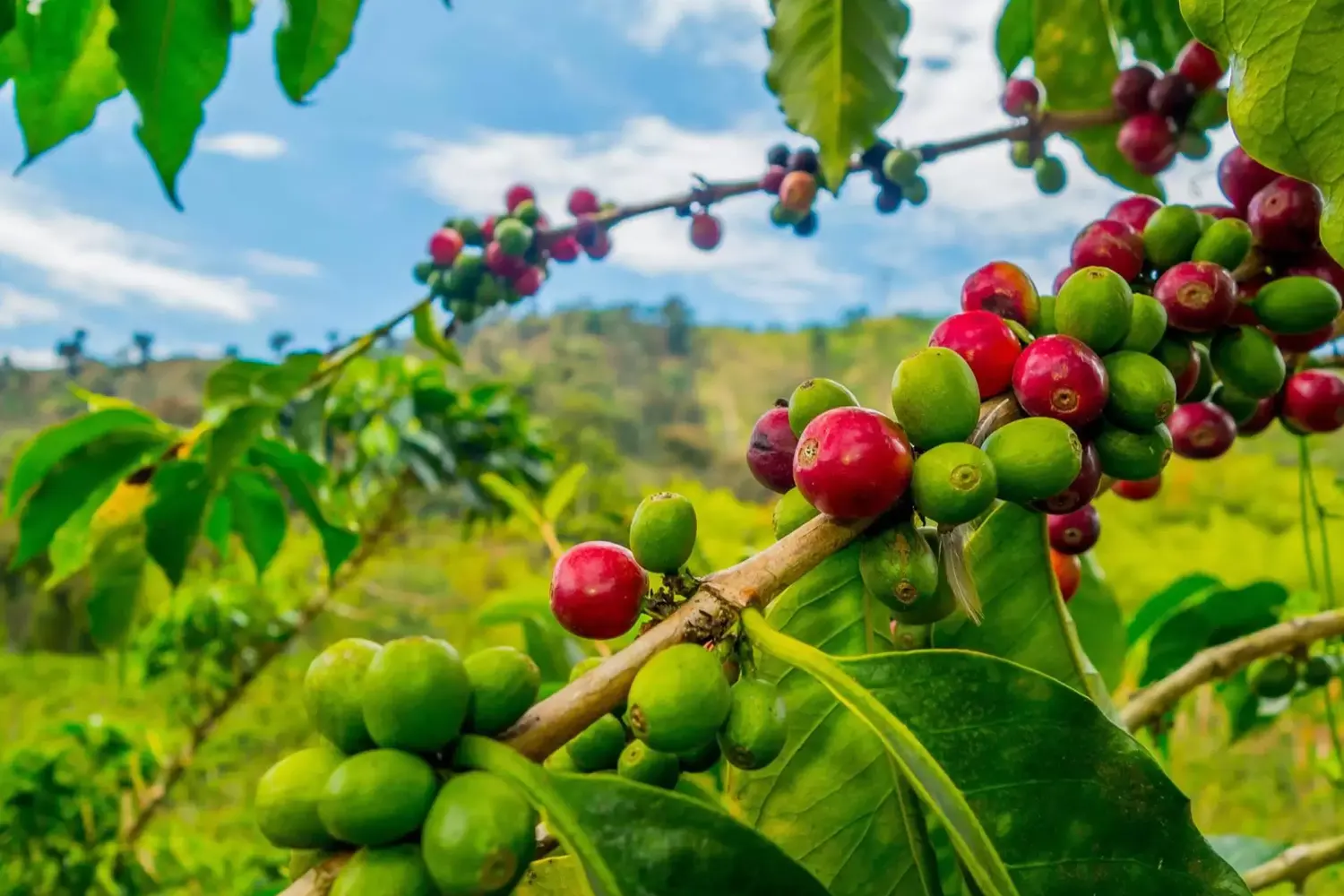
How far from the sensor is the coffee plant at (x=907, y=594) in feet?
1.24

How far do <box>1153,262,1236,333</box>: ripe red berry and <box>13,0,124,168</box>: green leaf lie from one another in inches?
37.2

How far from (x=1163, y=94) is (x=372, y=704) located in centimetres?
101

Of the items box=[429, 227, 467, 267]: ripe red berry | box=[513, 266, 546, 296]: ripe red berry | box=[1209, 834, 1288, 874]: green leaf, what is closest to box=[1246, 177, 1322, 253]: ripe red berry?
box=[1209, 834, 1288, 874]: green leaf

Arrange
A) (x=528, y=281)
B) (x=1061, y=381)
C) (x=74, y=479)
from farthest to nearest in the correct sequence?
(x=528, y=281) → (x=74, y=479) → (x=1061, y=381)

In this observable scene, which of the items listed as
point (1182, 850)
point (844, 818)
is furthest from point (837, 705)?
point (1182, 850)

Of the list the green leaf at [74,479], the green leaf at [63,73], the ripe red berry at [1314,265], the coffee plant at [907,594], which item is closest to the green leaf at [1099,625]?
the coffee plant at [907,594]

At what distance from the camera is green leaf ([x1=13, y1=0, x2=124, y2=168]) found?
0.87 m

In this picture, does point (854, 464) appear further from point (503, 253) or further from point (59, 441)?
point (59, 441)

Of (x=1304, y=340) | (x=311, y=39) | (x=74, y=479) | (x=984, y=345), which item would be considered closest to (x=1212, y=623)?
(x=1304, y=340)

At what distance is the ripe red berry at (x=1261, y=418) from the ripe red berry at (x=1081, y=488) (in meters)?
0.40

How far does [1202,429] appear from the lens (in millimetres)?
A: 837

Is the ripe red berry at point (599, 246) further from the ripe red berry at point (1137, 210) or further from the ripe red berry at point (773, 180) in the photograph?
the ripe red berry at point (1137, 210)

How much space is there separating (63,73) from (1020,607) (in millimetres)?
1019

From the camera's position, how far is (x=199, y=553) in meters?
4.76
